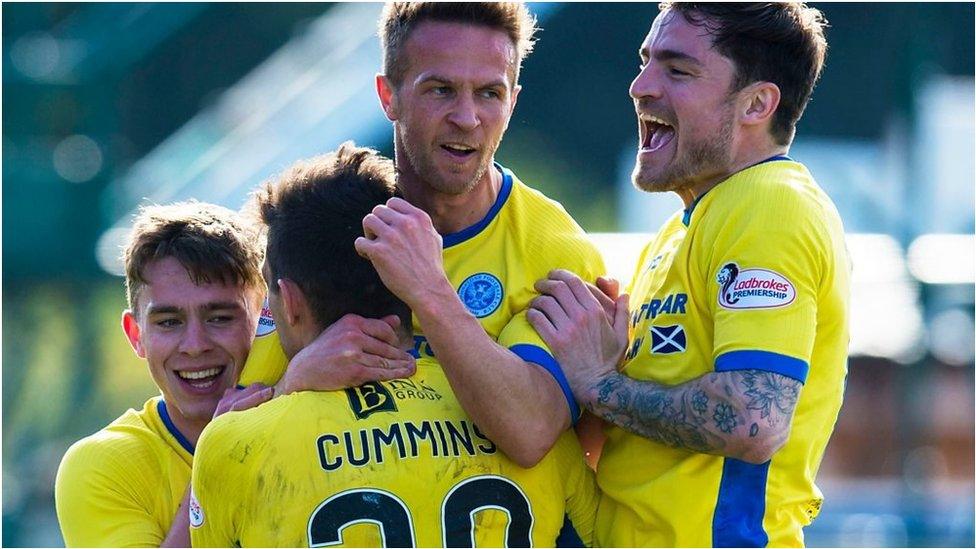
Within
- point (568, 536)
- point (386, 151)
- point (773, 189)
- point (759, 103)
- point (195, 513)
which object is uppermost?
point (386, 151)

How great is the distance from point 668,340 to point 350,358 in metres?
1.02

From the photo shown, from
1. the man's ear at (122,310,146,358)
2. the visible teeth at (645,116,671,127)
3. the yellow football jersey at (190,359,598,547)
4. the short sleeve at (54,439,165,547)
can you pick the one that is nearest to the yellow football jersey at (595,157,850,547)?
the visible teeth at (645,116,671,127)

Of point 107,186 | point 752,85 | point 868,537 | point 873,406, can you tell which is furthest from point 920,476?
point 752,85

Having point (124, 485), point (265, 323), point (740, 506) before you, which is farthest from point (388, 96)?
point (740, 506)

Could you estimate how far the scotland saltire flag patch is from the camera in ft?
13.9

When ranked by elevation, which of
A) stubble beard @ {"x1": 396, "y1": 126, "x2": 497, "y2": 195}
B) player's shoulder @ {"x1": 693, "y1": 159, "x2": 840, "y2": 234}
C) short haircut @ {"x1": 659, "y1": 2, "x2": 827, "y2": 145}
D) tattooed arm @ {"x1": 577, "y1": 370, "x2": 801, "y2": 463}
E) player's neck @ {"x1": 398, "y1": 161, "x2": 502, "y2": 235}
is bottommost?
tattooed arm @ {"x1": 577, "y1": 370, "x2": 801, "y2": 463}

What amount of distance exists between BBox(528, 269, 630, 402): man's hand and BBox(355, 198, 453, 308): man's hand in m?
0.54

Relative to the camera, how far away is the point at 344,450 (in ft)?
12.3

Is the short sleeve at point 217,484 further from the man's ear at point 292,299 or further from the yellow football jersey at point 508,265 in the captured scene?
the yellow football jersey at point 508,265

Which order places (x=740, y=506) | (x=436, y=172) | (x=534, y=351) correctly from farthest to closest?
(x=436, y=172) < (x=534, y=351) < (x=740, y=506)

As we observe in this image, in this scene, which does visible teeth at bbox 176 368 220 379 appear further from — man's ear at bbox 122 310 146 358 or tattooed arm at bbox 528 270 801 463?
tattooed arm at bbox 528 270 801 463

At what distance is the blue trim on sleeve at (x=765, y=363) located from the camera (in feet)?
12.9

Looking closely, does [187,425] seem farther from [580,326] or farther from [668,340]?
[668,340]

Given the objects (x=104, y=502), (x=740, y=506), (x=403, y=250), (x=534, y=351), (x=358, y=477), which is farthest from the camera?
(x=104, y=502)
